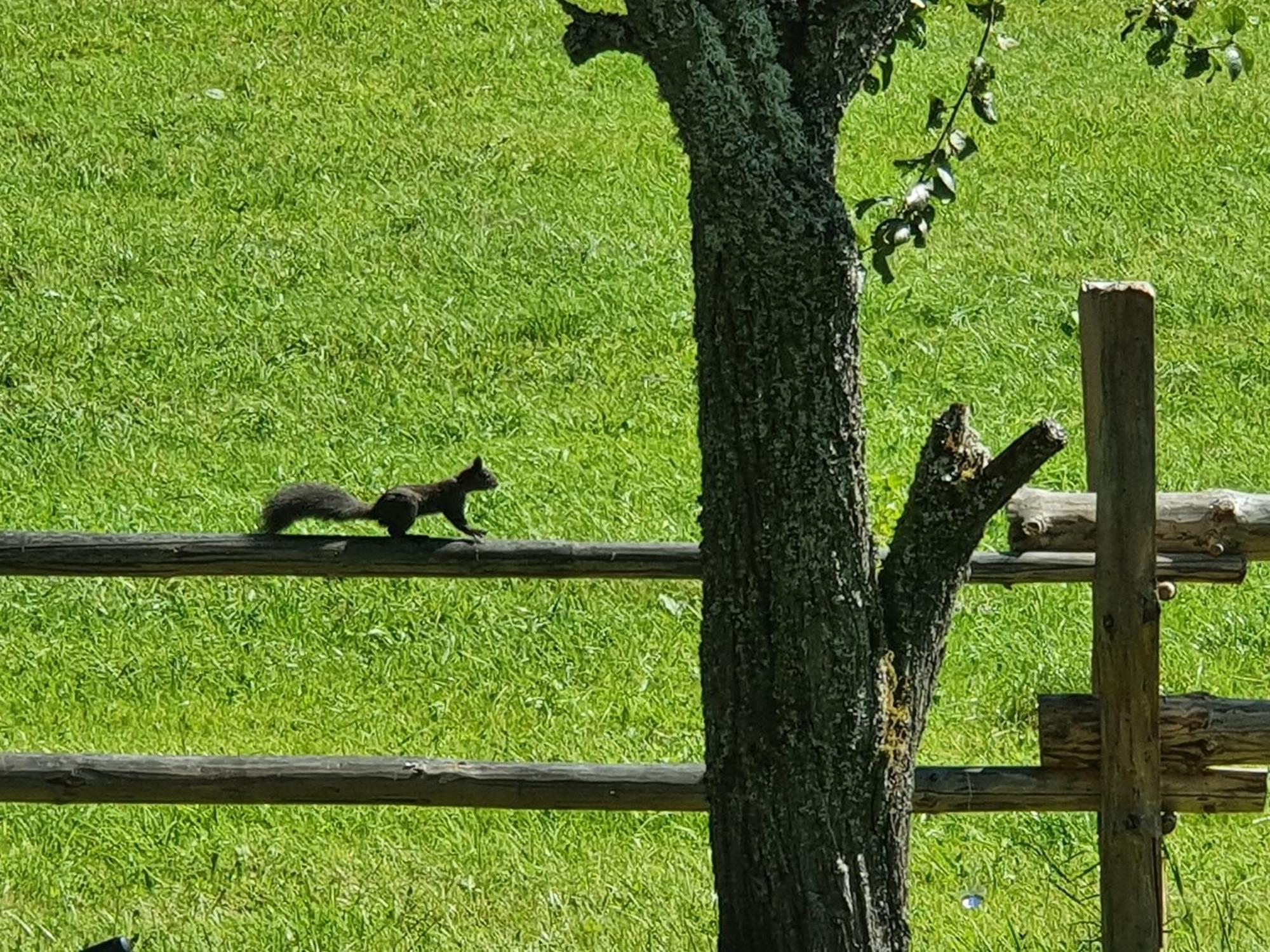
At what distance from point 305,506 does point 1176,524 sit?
269 cm

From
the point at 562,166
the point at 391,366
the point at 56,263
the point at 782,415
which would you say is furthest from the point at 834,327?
the point at 562,166

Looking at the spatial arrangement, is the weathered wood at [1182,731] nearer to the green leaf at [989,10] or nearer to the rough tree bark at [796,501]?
the rough tree bark at [796,501]

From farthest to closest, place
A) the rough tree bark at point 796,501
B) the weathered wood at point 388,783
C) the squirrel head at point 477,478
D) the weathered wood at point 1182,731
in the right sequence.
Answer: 1. the squirrel head at point 477,478
2. the weathered wood at point 388,783
3. the weathered wood at point 1182,731
4. the rough tree bark at point 796,501

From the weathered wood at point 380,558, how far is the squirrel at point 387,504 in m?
0.47

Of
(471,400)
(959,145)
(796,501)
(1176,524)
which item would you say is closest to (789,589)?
(796,501)

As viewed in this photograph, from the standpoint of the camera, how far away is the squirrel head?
24.0 feet

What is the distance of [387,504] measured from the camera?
6641 mm

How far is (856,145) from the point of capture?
15.3m

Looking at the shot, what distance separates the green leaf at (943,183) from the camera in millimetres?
3910

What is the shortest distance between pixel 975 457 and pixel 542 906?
108 inches

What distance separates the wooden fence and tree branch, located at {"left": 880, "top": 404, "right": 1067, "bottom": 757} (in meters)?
0.94

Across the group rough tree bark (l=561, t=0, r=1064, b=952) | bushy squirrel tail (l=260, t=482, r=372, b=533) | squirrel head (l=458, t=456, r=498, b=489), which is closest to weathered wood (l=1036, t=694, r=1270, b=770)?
rough tree bark (l=561, t=0, r=1064, b=952)

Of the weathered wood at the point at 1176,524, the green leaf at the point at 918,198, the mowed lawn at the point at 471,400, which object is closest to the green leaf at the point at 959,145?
the green leaf at the point at 918,198

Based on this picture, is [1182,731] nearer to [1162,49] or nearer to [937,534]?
[937,534]
